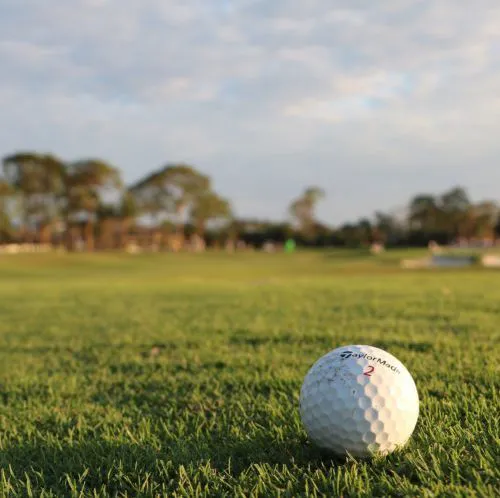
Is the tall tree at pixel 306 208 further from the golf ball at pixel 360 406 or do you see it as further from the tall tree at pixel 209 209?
the golf ball at pixel 360 406

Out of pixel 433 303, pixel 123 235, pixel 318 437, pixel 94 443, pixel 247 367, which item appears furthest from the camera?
pixel 123 235

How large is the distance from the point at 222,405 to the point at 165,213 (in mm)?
72901

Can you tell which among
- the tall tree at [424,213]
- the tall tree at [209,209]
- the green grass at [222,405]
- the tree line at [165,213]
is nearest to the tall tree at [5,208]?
the tree line at [165,213]

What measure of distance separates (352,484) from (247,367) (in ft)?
7.49

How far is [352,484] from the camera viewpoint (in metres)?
2.21

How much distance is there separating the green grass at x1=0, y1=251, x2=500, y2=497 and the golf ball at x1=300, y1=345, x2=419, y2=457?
97mm

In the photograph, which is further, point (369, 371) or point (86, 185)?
point (86, 185)

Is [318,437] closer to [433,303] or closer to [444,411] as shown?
[444,411]

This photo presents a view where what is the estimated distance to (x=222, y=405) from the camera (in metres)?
3.49

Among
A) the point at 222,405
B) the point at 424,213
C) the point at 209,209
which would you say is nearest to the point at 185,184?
the point at 209,209

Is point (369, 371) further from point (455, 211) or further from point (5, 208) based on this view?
point (455, 211)

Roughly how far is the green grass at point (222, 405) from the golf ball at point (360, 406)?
10 cm

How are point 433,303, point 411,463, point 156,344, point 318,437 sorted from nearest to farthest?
point 411,463
point 318,437
point 156,344
point 433,303

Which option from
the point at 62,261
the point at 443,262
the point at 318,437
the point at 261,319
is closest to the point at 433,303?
the point at 261,319
